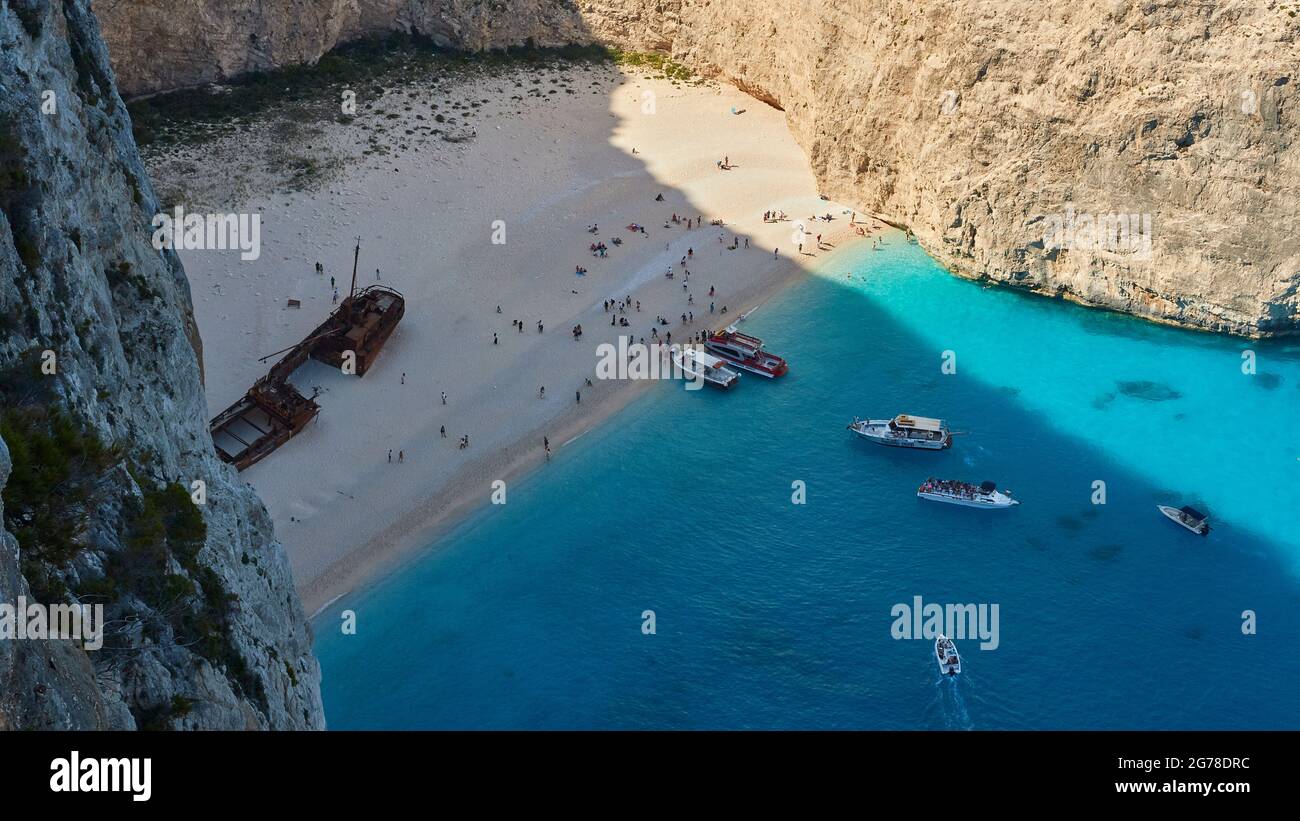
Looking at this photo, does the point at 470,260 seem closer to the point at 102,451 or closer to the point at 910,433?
the point at 910,433

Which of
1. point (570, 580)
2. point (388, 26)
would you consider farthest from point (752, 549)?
point (388, 26)

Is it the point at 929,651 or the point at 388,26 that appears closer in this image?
the point at 929,651

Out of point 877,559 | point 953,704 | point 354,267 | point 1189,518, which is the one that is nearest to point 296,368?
point 354,267

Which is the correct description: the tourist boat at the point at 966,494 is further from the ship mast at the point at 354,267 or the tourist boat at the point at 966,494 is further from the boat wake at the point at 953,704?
the ship mast at the point at 354,267

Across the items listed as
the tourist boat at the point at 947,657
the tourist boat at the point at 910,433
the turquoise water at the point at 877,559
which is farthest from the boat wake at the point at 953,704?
the tourist boat at the point at 910,433

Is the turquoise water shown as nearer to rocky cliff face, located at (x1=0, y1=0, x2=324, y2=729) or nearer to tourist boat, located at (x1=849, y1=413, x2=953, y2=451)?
tourist boat, located at (x1=849, y1=413, x2=953, y2=451)
